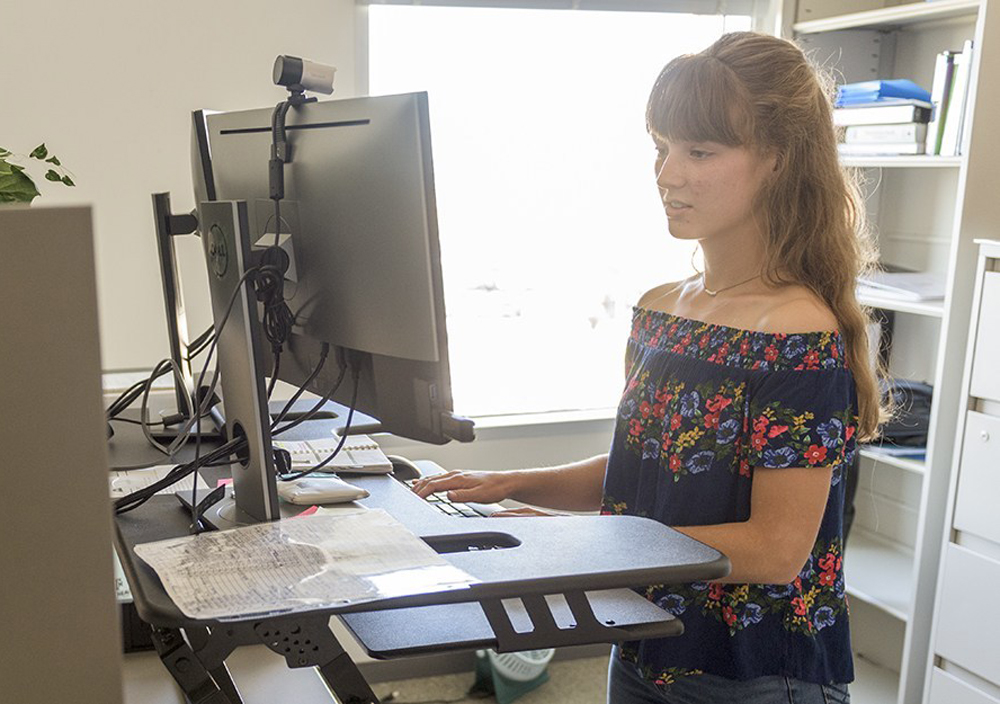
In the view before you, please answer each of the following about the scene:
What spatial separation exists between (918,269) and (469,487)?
2004mm

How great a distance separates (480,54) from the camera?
112 inches

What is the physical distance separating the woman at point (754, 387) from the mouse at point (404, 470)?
0.19 meters

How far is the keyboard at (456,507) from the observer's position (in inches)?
52.1

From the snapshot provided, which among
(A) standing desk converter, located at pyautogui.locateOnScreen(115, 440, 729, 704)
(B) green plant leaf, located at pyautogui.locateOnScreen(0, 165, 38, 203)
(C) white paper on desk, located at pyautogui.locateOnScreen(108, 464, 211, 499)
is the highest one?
(B) green plant leaf, located at pyautogui.locateOnScreen(0, 165, 38, 203)

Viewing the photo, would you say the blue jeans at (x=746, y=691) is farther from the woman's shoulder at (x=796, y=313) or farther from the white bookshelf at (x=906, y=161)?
the white bookshelf at (x=906, y=161)

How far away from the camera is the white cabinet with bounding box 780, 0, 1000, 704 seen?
2.33 metres

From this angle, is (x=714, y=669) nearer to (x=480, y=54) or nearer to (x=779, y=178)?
(x=779, y=178)

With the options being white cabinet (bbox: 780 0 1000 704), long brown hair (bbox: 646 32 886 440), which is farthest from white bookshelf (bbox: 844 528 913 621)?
long brown hair (bbox: 646 32 886 440)

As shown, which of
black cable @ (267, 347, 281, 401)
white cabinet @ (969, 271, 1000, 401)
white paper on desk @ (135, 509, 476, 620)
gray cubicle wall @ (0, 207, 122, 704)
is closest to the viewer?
gray cubicle wall @ (0, 207, 122, 704)

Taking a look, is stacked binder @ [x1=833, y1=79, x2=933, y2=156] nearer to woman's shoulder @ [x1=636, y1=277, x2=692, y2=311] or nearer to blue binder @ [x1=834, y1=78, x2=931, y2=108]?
blue binder @ [x1=834, y1=78, x2=931, y2=108]

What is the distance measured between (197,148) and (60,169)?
3.14 feet

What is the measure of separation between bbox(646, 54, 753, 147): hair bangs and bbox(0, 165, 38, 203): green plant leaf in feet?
3.03

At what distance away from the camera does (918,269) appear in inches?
117

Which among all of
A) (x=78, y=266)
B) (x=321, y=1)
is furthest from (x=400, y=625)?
(x=321, y=1)
